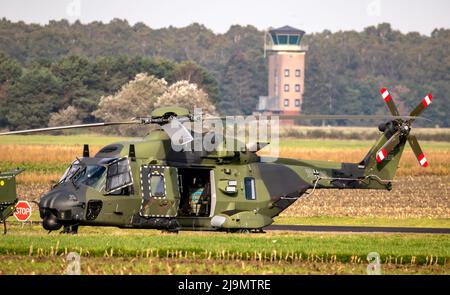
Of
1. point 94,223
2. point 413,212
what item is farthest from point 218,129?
point 413,212

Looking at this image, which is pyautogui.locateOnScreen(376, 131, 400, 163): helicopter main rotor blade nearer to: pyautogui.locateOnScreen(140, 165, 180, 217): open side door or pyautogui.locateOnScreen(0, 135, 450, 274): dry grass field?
pyautogui.locateOnScreen(0, 135, 450, 274): dry grass field

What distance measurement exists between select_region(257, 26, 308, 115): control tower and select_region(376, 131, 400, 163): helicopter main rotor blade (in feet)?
479

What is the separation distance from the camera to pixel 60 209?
28.9m

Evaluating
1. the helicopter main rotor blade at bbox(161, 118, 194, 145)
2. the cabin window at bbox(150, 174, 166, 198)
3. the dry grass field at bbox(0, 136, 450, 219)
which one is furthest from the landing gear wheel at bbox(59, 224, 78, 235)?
the dry grass field at bbox(0, 136, 450, 219)

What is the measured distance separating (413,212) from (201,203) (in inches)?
595

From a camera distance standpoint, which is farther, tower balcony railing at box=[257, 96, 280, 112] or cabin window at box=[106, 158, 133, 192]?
tower balcony railing at box=[257, 96, 280, 112]

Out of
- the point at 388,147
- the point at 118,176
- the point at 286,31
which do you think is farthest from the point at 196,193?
the point at 286,31

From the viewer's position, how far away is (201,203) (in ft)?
103

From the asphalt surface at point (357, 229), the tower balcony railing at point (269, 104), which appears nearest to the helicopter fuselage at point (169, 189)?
the asphalt surface at point (357, 229)

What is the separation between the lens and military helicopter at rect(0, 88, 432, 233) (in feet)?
97.0

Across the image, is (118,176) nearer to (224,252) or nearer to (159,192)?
(159,192)

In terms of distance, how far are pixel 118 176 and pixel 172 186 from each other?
165 centimetres

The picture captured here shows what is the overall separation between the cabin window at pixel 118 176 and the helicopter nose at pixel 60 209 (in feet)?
3.76
